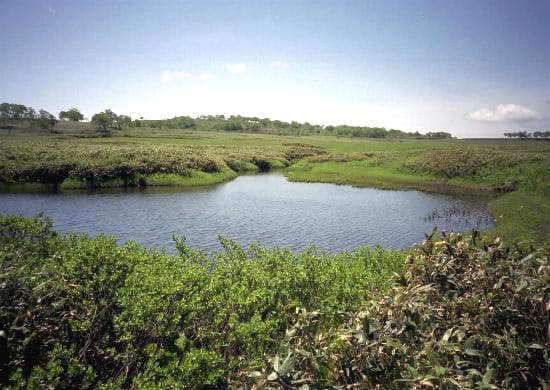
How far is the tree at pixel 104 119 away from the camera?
14662 centimetres

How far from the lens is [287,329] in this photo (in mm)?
6965

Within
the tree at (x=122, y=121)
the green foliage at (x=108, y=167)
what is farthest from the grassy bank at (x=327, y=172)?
the tree at (x=122, y=121)

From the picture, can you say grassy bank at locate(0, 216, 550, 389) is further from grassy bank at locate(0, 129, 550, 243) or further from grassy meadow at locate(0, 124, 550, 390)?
grassy bank at locate(0, 129, 550, 243)

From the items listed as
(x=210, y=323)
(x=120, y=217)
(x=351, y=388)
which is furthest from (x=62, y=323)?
(x=120, y=217)

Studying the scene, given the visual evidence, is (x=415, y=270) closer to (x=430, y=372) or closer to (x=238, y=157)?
(x=430, y=372)

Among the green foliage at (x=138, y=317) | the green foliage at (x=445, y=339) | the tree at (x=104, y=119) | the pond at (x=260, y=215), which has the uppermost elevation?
the tree at (x=104, y=119)

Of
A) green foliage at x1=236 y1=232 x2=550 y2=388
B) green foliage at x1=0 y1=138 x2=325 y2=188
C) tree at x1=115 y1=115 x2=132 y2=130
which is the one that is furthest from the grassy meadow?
tree at x1=115 y1=115 x2=132 y2=130

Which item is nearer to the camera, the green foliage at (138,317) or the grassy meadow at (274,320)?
the grassy meadow at (274,320)

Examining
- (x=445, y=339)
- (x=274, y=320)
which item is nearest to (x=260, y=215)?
(x=274, y=320)

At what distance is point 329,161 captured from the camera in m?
94.5

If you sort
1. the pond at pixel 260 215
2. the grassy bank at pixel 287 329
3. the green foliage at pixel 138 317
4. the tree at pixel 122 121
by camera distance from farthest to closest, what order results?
the tree at pixel 122 121 → the pond at pixel 260 215 → the green foliage at pixel 138 317 → the grassy bank at pixel 287 329

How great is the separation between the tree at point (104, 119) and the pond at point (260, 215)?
364 feet

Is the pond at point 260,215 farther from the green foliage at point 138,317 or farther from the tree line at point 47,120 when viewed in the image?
the tree line at point 47,120

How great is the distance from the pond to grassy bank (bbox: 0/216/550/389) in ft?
50.5
